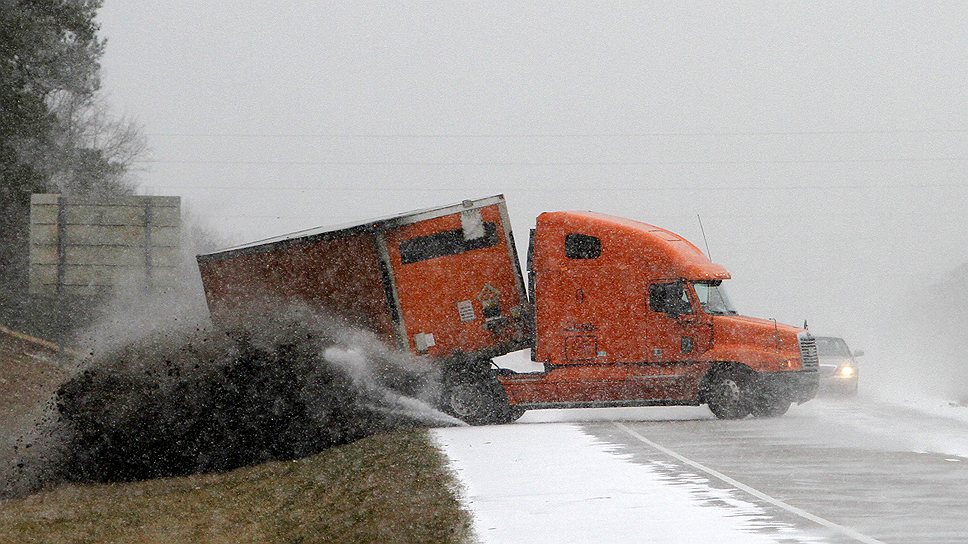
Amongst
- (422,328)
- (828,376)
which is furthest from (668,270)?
(828,376)

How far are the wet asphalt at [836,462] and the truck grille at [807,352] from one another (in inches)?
36.0

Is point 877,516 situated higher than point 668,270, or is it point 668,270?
point 668,270

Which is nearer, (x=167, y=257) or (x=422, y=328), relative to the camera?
(x=422, y=328)

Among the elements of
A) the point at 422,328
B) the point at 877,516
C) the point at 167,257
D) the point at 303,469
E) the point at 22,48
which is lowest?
the point at 877,516

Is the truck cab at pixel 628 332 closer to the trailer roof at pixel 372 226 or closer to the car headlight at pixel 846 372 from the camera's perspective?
the trailer roof at pixel 372 226

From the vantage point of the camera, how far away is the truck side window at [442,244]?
2330 centimetres

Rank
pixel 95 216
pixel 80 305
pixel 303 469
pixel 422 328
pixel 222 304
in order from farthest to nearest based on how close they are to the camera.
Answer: pixel 80 305 < pixel 95 216 < pixel 222 304 < pixel 422 328 < pixel 303 469

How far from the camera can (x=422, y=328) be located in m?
23.5

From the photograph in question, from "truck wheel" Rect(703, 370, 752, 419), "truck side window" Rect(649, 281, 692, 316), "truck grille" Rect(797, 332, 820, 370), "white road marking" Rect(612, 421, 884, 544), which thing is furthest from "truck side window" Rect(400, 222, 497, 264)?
"truck grille" Rect(797, 332, 820, 370)

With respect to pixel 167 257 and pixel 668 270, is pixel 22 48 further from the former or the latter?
pixel 668 270

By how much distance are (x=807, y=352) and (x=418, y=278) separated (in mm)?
6492

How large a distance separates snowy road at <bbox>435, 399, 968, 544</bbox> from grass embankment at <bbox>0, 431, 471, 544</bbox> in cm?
48

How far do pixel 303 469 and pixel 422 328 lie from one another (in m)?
3.35

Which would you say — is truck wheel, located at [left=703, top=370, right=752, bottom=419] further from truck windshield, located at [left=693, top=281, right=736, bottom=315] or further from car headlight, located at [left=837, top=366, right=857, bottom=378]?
car headlight, located at [left=837, top=366, right=857, bottom=378]
